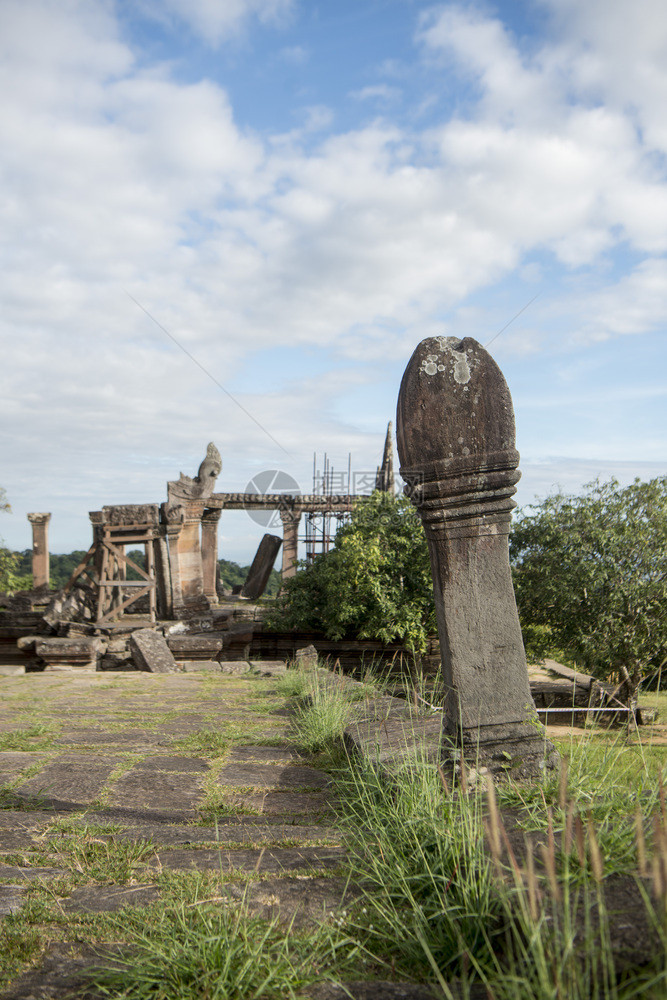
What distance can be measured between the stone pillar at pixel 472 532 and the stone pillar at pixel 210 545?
833 inches

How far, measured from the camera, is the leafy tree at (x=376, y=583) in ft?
43.1

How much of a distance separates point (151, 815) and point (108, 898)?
36.6 inches

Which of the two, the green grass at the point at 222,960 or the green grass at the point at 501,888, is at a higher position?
the green grass at the point at 501,888

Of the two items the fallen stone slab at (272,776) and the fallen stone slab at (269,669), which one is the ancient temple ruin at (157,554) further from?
the fallen stone slab at (272,776)

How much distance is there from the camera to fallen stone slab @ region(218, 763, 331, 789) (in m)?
3.52

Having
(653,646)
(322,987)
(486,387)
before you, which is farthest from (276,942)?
(653,646)

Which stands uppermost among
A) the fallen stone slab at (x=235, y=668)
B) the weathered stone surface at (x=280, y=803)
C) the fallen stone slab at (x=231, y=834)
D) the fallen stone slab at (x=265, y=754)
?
the fallen stone slab at (x=231, y=834)

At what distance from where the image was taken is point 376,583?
13.1m

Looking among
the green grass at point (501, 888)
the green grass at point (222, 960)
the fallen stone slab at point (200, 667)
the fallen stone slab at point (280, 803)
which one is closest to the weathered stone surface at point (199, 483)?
A: the fallen stone slab at point (200, 667)

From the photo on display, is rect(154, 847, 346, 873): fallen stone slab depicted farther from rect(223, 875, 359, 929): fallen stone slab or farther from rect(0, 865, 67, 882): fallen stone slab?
rect(0, 865, 67, 882): fallen stone slab

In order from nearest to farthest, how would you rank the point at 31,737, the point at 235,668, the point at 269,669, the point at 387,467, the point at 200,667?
1. the point at 31,737
2. the point at 269,669
3. the point at 235,668
4. the point at 200,667
5. the point at 387,467

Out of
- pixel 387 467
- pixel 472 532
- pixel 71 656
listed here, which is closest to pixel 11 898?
pixel 472 532

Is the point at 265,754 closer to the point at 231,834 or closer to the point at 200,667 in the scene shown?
the point at 231,834

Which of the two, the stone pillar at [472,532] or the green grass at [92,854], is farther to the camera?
the stone pillar at [472,532]
